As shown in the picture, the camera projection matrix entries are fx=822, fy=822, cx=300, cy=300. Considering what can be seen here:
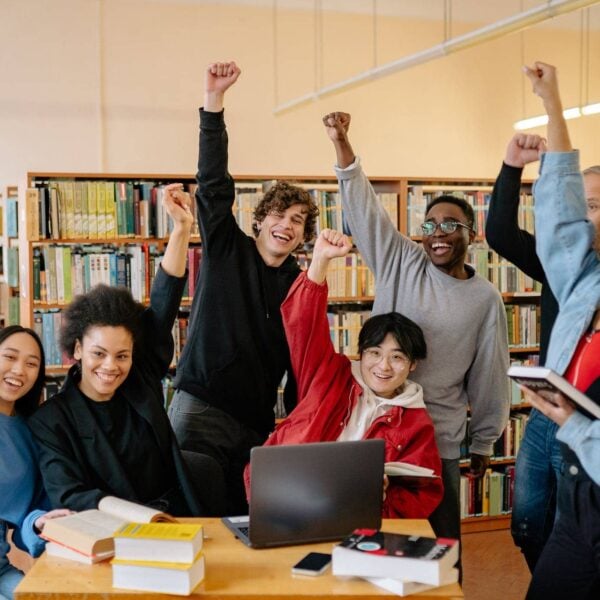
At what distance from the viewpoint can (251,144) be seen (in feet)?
21.7

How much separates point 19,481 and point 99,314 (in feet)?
1.76

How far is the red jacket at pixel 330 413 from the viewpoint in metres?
2.43

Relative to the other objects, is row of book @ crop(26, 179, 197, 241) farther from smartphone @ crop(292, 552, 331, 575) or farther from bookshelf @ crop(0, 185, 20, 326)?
smartphone @ crop(292, 552, 331, 575)

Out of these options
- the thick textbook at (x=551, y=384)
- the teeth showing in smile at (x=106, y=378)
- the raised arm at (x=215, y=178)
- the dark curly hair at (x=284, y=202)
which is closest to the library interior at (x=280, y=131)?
the dark curly hair at (x=284, y=202)

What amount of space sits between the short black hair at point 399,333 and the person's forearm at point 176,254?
630mm

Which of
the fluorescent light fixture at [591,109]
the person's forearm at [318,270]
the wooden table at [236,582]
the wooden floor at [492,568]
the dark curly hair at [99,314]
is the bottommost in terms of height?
the wooden floor at [492,568]

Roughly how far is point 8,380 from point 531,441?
5.27 ft

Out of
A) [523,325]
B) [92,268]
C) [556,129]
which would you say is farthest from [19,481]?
[523,325]

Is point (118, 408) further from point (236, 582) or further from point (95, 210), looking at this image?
point (95, 210)

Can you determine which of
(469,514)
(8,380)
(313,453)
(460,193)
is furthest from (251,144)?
(313,453)

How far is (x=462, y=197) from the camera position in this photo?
5.21 metres

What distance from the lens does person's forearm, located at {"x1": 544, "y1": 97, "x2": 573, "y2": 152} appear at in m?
2.00

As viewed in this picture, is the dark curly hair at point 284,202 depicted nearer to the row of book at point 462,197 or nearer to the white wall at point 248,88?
the row of book at point 462,197

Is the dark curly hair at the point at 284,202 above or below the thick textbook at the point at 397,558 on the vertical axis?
above
